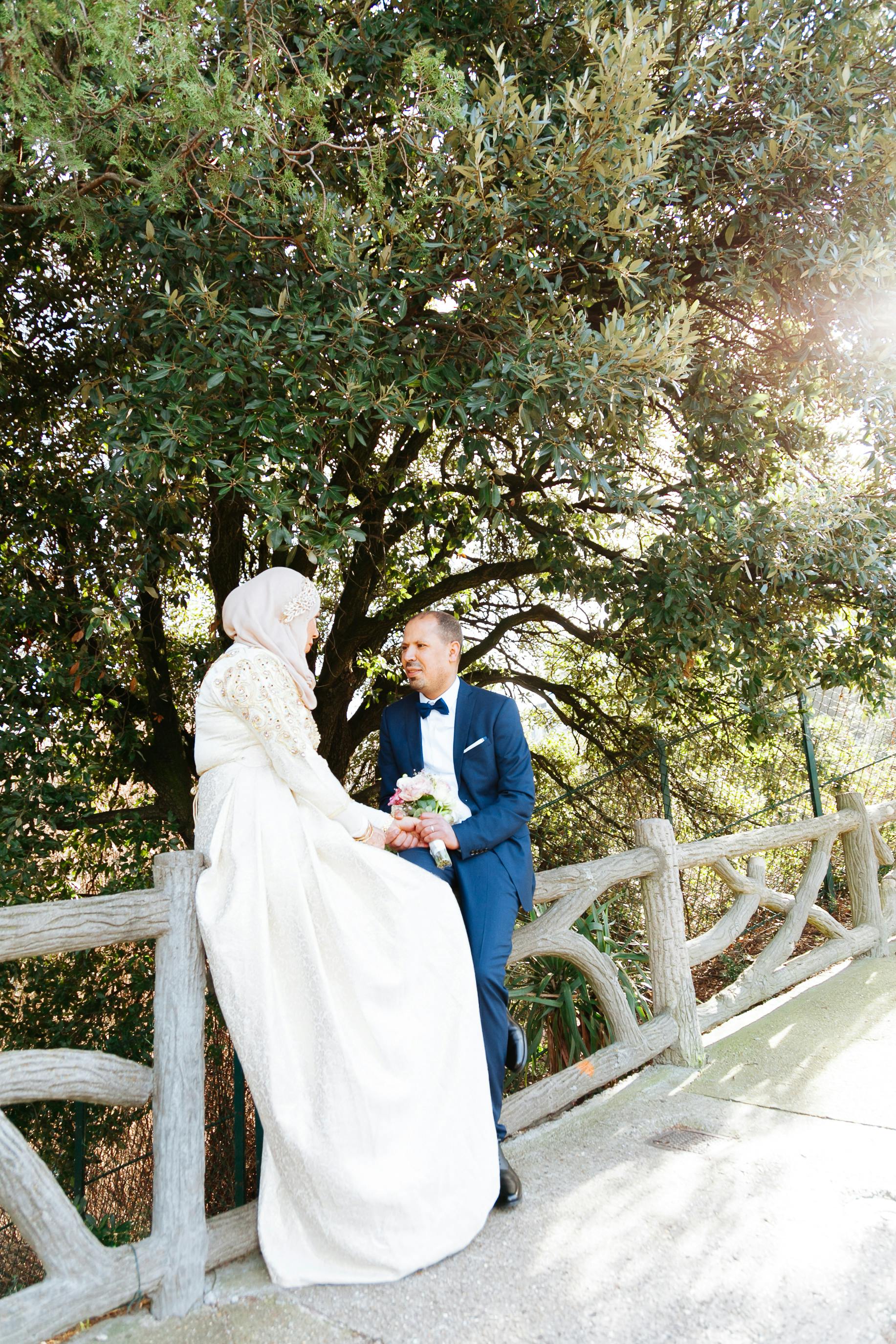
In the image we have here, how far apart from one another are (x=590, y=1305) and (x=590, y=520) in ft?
18.8

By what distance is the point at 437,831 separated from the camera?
12.0ft

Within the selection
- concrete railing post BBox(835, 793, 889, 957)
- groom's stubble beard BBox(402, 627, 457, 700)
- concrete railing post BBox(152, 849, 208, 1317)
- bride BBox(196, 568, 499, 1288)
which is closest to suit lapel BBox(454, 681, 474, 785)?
groom's stubble beard BBox(402, 627, 457, 700)

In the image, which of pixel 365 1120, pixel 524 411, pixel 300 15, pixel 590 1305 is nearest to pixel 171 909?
pixel 365 1120

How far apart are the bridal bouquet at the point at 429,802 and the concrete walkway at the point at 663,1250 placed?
1.32 m

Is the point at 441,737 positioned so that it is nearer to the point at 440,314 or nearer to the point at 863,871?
the point at 440,314

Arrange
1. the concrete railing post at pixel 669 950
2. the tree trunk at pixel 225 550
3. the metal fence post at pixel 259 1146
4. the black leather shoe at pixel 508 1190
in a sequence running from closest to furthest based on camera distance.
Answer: the metal fence post at pixel 259 1146
the black leather shoe at pixel 508 1190
the concrete railing post at pixel 669 950
the tree trunk at pixel 225 550

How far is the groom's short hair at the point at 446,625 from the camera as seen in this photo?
4.14 m

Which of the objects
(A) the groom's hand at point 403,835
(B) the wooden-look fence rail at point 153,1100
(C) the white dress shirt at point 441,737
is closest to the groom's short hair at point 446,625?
(C) the white dress shirt at point 441,737

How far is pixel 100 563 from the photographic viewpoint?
5.91 m

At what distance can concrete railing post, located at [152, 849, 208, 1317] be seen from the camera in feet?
9.06

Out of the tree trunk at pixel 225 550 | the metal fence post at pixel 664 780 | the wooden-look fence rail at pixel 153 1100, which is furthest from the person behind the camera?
the metal fence post at pixel 664 780

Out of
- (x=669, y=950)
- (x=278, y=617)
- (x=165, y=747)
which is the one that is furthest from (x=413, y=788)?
(x=165, y=747)

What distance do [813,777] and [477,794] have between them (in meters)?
5.20

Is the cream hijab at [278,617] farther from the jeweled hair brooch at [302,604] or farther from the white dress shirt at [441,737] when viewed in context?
the white dress shirt at [441,737]
